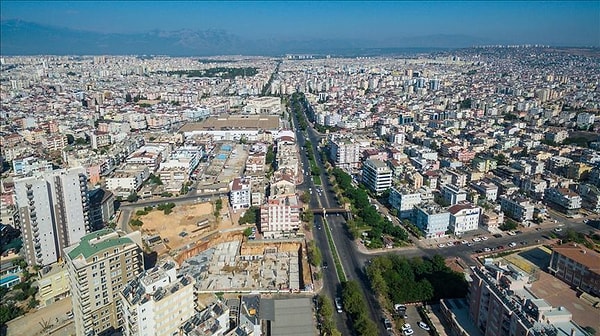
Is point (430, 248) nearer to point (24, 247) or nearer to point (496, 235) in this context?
point (496, 235)

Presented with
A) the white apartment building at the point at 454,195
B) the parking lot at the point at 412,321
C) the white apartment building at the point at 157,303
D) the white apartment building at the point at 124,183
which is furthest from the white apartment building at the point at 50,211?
the white apartment building at the point at 454,195

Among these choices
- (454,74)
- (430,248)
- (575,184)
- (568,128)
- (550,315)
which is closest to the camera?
(550,315)

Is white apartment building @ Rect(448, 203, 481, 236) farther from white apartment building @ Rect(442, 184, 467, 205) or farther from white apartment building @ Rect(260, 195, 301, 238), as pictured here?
white apartment building @ Rect(260, 195, 301, 238)

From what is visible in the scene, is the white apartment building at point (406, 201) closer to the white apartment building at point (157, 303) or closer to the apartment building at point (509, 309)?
the apartment building at point (509, 309)

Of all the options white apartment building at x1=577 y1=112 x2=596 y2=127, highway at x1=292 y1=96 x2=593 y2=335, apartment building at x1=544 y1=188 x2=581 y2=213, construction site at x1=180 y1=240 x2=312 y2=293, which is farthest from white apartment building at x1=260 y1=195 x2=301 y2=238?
white apartment building at x1=577 y1=112 x2=596 y2=127

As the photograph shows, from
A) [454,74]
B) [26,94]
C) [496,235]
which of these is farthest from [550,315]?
[454,74]

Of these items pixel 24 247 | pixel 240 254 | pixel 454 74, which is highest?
pixel 454 74

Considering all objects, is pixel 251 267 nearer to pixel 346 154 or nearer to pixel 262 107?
pixel 346 154
